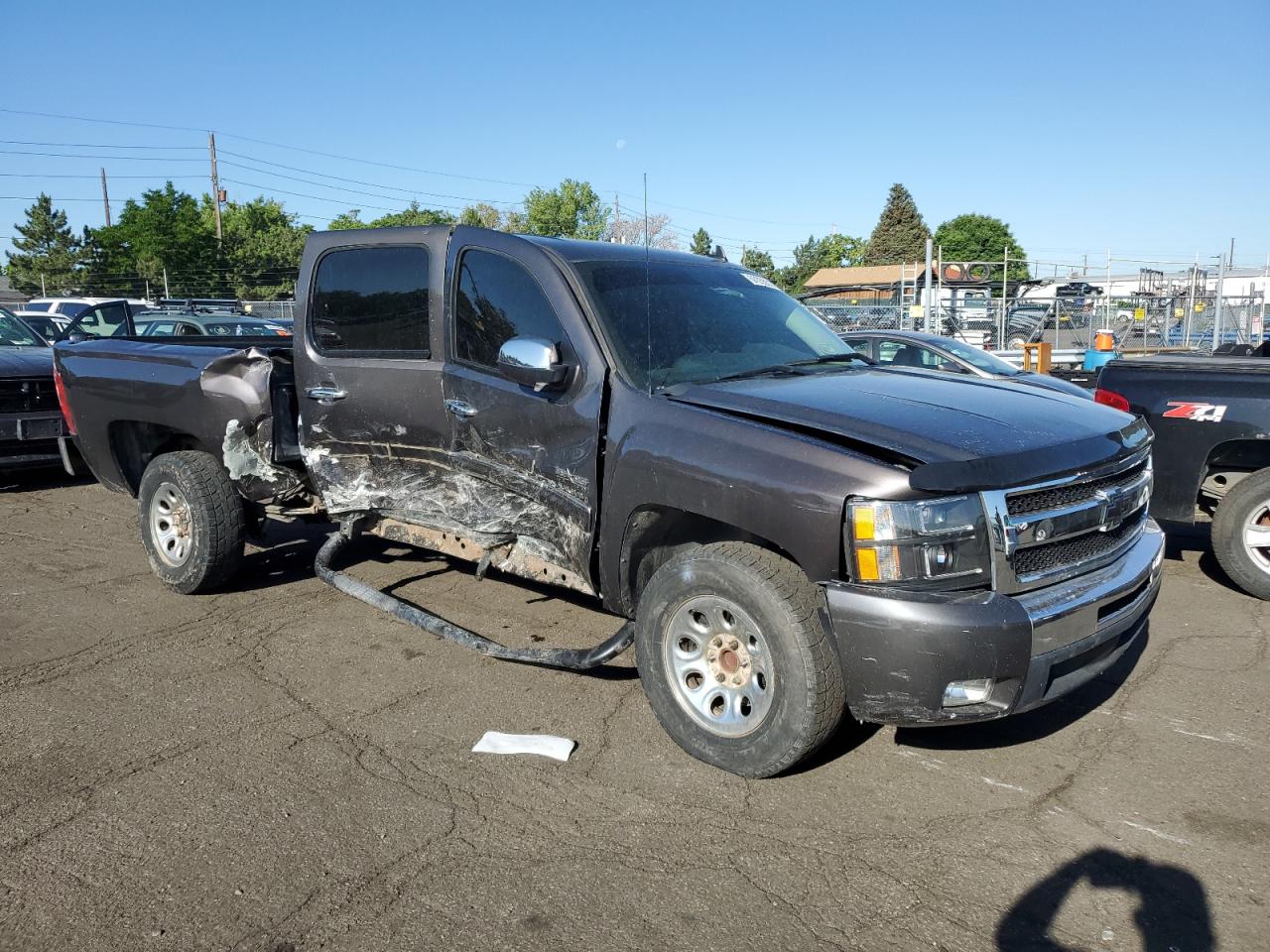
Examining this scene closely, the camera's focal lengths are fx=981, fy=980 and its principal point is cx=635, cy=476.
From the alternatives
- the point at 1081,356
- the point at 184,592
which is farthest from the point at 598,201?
the point at 184,592

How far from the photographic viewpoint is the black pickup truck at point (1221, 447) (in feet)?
18.4

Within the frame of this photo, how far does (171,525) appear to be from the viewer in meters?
5.88

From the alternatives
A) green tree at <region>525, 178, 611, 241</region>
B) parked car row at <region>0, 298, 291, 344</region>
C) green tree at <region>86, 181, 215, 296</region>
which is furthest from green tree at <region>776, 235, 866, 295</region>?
parked car row at <region>0, 298, 291, 344</region>

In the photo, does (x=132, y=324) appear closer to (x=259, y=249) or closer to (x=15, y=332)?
(x=15, y=332)

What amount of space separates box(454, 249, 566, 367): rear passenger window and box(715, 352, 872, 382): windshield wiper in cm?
78

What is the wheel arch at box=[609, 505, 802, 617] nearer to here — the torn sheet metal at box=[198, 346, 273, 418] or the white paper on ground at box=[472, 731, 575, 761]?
the white paper on ground at box=[472, 731, 575, 761]

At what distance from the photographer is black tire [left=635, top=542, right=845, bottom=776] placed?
3.19 metres

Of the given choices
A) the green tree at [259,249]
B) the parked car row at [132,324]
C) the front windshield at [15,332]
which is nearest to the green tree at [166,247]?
the green tree at [259,249]

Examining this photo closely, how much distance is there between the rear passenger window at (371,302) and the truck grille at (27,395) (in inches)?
207

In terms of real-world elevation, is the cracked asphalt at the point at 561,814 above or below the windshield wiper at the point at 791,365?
below

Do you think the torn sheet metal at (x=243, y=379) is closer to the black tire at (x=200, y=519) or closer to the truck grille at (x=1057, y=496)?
the black tire at (x=200, y=519)

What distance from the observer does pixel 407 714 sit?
13.6ft

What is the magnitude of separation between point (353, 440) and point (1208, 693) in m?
4.18

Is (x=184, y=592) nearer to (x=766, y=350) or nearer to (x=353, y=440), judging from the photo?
(x=353, y=440)
